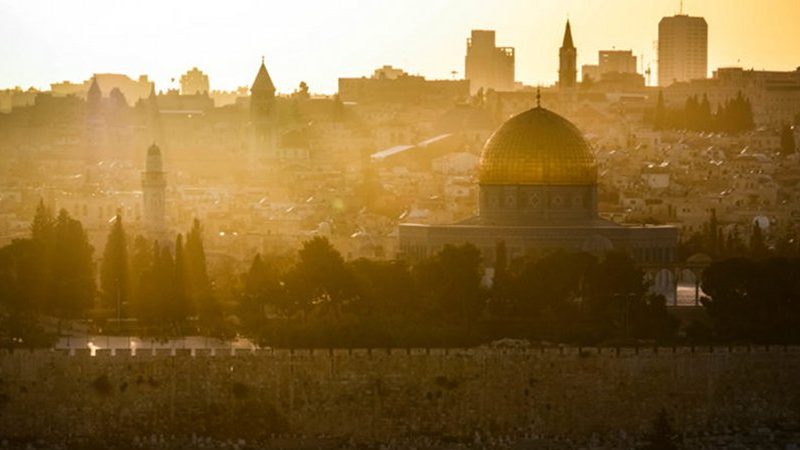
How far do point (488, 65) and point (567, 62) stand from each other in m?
62.5

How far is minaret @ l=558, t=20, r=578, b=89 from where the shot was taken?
12325 centimetres

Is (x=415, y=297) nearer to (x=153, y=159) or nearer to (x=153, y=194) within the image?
(x=153, y=159)

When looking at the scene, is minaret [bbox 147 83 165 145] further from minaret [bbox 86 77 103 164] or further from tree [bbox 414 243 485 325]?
tree [bbox 414 243 485 325]

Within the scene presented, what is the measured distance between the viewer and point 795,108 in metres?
153

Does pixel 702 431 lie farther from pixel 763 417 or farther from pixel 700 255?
pixel 700 255

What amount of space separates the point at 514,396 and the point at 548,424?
81cm

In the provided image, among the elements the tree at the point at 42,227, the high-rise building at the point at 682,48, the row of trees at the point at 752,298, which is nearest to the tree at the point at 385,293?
the row of trees at the point at 752,298

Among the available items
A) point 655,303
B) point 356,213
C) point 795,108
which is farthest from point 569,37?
point 655,303

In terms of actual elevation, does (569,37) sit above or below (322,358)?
above

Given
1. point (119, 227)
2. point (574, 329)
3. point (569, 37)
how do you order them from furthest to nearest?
point (569, 37)
point (119, 227)
point (574, 329)

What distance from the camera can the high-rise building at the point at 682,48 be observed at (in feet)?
640

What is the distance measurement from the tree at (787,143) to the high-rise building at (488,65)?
6540 centimetres

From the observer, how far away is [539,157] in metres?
77.6

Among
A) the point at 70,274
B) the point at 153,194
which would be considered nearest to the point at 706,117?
the point at 153,194
